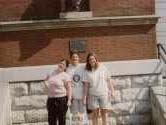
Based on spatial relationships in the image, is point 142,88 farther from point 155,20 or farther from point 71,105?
point 71,105

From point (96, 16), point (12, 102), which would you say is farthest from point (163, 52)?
point (12, 102)

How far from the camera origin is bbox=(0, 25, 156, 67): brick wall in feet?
41.9

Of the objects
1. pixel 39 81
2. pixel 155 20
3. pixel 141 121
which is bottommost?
pixel 141 121

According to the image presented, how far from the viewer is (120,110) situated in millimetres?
13156

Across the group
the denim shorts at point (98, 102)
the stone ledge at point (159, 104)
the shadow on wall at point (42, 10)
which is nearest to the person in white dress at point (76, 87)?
the denim shorts at point (98, 102)

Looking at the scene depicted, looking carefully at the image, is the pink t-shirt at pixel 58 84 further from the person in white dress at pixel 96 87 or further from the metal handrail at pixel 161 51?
the metal handrail at pixel 161 51

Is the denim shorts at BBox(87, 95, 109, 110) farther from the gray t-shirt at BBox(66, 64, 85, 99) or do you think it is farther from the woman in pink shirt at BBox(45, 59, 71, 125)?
the woman in pink shirt at BBox(45, 59, 71, 125)

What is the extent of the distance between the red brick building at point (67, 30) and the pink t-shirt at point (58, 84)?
90.3 inches

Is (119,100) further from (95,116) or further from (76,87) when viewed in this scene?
(76,87)

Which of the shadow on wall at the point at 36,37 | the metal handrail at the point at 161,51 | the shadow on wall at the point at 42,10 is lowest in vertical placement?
the metal handrail at the point at 161,51

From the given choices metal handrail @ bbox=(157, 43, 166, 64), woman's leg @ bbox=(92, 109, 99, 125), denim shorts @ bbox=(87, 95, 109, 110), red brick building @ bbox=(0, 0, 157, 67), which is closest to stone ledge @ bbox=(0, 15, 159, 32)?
red brick building @ bbox=(0, 0, 157, 67)

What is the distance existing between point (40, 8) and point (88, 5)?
1.11m

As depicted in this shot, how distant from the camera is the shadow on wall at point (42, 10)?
12789 millimetres

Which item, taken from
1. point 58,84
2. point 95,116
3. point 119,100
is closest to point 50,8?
point 119,100
